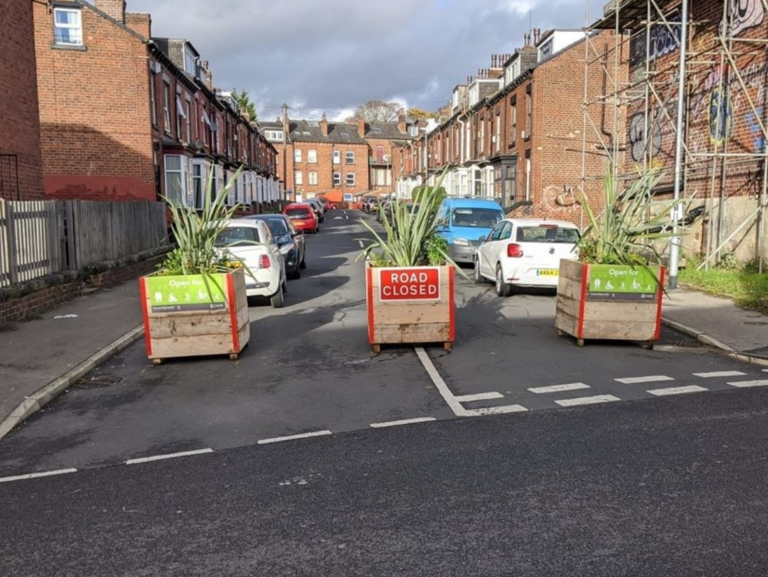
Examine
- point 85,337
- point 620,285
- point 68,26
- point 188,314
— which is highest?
point 68,26

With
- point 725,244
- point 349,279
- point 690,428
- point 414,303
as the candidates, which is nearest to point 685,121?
point 725,244

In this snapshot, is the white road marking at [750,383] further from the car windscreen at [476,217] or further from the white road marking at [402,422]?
the car windscreen at [476,217]

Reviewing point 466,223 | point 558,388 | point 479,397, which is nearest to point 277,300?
point 479,397

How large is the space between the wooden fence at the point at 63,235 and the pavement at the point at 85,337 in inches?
33.3

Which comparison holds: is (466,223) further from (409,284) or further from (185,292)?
(185,292)

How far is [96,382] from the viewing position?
7.29 meters

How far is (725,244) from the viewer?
14805 millimetres

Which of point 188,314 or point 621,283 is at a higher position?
point 621,283

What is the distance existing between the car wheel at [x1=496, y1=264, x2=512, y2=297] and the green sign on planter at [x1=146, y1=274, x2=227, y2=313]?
21.1 feet

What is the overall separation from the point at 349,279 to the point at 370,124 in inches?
3142

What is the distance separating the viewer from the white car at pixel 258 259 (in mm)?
11477

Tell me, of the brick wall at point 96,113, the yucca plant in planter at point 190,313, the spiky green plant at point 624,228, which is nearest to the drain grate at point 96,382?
the yucca plant in planter at point 190,313

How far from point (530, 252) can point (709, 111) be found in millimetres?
7205

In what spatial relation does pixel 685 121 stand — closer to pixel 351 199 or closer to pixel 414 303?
pixel 414 303
